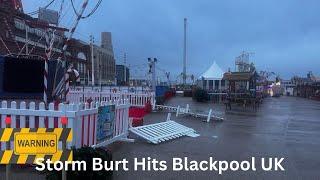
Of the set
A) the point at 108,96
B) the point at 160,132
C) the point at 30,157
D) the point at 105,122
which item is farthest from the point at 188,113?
the point at 30,157

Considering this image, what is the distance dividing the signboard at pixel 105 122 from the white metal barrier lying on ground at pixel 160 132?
141 cm

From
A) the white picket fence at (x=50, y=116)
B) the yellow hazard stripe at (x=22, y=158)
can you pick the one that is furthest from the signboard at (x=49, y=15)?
the yellow hazard stripe at (x=22, y=158)

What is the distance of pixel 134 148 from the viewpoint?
42.1ft

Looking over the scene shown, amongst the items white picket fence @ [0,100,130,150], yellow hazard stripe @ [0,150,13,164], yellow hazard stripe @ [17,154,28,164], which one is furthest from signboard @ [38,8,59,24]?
yellow hazard stripe @ [17,154,28,164]

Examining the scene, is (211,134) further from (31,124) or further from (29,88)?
(31,124)

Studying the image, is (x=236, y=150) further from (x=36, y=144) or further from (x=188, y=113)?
(x=188, y=113)

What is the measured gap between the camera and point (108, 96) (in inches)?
1081

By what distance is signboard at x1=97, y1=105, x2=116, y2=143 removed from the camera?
39.4 ft

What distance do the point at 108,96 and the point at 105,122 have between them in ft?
49.4

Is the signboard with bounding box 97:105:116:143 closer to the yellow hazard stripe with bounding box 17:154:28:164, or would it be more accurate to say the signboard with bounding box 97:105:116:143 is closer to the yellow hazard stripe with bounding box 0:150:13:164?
the yellow hazard stripe with bounding box 0:150:13:164

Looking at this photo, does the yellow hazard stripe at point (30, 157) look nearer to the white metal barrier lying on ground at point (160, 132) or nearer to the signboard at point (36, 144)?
the signboard at point (36, 144)

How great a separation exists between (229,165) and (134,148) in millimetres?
2736

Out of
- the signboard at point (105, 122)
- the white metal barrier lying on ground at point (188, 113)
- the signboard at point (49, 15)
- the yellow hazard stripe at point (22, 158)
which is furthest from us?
the white metal barrier lying on ground at point (188, 113)

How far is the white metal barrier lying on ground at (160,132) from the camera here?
14203 mm
